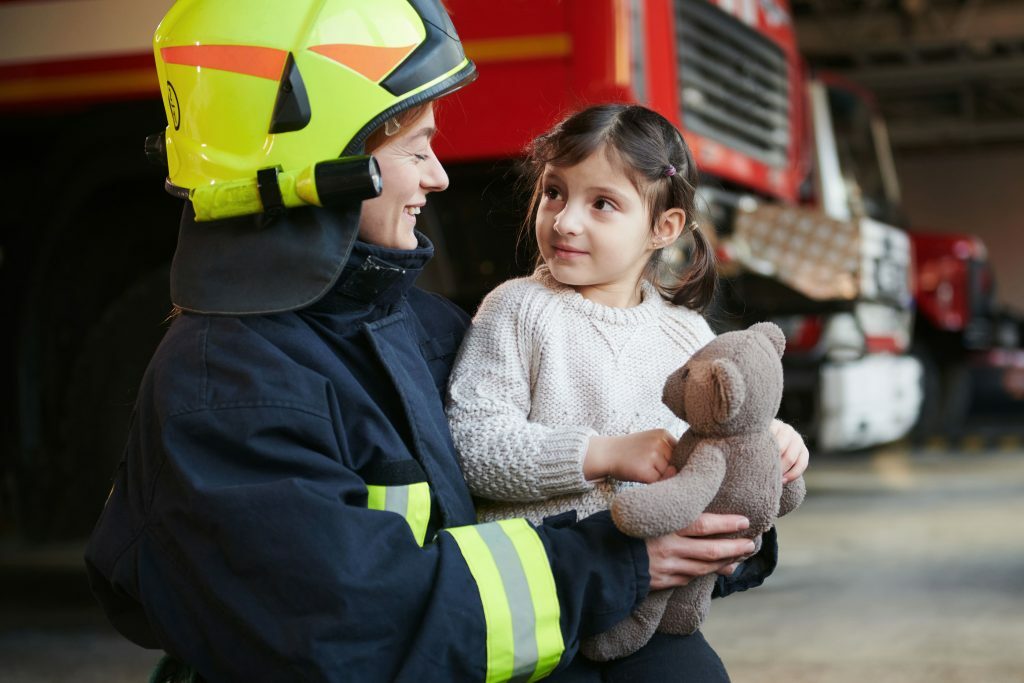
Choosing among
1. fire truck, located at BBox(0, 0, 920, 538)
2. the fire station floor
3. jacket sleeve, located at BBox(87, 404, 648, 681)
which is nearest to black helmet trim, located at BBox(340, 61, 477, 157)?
jacket sleeve, located at BBox(87, 404, 648, 681)

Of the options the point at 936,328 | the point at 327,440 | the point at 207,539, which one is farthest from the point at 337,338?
the point at 936,328

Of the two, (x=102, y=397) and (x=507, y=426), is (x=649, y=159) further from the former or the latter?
(x=102, y=397)

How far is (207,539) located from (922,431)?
10109mm

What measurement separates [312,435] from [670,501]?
0.40 metres

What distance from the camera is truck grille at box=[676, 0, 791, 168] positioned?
4.05 meters

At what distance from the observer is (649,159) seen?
182cm

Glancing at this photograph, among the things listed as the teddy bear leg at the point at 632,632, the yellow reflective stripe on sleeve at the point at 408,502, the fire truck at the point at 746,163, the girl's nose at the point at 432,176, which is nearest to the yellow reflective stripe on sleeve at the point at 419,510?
the yellow reflective stripe on sleeve at the point at 408,502

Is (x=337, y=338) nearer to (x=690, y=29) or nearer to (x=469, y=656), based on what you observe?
(x=469, y=656)

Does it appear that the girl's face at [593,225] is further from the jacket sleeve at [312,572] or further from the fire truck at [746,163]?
the jacket sleeve at [312,572]

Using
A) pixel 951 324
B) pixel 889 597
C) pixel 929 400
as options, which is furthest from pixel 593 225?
pixel 929 400

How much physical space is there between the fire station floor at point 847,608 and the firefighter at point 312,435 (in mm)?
2340

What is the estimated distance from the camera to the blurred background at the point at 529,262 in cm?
348

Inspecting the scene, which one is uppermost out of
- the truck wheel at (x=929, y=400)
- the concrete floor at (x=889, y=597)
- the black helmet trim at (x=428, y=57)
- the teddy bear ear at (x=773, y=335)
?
the black helmet trim at (x=428, y=57)

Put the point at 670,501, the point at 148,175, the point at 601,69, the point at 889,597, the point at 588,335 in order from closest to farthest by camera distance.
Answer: the point at 670,501 → the point at 588,335 → the point at 601,69 → the point at 148,175 → the point at 889,597
